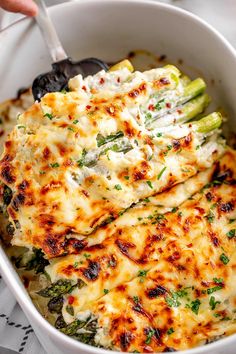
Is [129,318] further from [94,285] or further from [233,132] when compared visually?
[233,132]

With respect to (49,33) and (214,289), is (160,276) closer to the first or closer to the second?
(214,289)

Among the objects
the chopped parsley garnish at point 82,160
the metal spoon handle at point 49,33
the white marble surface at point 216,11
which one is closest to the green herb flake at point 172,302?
the chopped parsley garnish at point 82,160

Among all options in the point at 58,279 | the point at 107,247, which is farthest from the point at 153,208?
the point at 58,279

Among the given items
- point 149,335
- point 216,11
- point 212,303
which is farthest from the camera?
point 216,11

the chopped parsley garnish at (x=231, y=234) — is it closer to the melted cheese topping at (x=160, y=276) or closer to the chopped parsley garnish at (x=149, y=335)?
the melted cheese topping at (x=160, y=276)

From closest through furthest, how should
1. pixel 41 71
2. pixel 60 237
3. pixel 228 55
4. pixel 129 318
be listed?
pixel 129 318 → pixel 60 237 → pixel 228 55 → pixel 41 71

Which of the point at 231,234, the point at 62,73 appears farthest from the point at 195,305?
the point at 62,73
